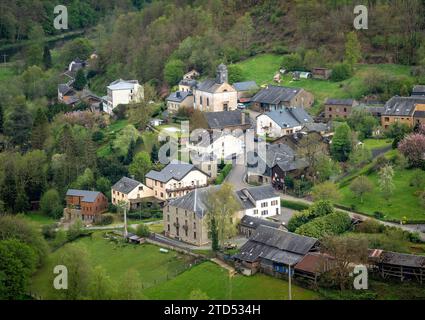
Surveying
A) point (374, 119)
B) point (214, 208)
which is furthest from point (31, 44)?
point (214, 208)

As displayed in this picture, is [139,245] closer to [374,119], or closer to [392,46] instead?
[374,119]

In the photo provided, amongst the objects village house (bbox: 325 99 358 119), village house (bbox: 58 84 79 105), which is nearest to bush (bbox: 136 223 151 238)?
village house (bbox: 325 99 358 119)

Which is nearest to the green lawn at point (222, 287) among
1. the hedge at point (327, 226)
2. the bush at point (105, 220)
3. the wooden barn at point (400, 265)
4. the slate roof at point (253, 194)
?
the wooden barn at point (400, 265)

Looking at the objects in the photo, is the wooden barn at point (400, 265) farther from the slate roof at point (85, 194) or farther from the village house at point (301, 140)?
the slate roof at point (85, 194)

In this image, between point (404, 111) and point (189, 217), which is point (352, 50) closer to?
point (404, 111)

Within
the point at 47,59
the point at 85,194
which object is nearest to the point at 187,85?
the point at 85,194

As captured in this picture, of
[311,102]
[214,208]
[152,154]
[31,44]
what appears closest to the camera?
[214,208]

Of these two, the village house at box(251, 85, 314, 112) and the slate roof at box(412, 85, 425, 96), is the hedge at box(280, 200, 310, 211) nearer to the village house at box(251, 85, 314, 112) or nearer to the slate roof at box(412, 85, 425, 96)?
the village house at box(251, 85, 314, 112)
